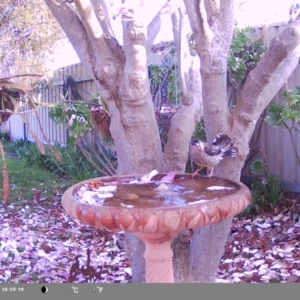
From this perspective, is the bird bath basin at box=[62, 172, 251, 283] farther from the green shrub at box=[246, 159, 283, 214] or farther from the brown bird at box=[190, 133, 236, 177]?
the green shrub at box=[246, 159, 283, 214]

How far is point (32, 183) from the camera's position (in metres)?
5.74

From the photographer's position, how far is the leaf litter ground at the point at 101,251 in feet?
8.56

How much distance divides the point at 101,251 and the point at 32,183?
2790 mm

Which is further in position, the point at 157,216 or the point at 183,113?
the point at 183,113

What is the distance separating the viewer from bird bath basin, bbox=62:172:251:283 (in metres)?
1.37

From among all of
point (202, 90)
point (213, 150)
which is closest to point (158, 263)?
point (213, 150)

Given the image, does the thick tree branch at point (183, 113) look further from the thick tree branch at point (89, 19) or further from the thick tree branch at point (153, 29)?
the thick tree branch at point (89, 19)

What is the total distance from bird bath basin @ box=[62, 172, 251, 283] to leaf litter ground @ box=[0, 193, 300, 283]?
61 cm

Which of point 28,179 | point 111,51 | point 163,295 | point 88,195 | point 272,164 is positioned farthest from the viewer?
point 28,179

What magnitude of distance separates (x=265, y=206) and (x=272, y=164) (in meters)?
0.46

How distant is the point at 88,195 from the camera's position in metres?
1.63

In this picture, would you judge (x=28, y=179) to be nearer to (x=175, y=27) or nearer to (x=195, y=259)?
(x=175, y=27)

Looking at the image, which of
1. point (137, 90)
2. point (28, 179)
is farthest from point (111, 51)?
point (28, 179)

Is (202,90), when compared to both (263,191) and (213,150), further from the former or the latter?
(263,191)
